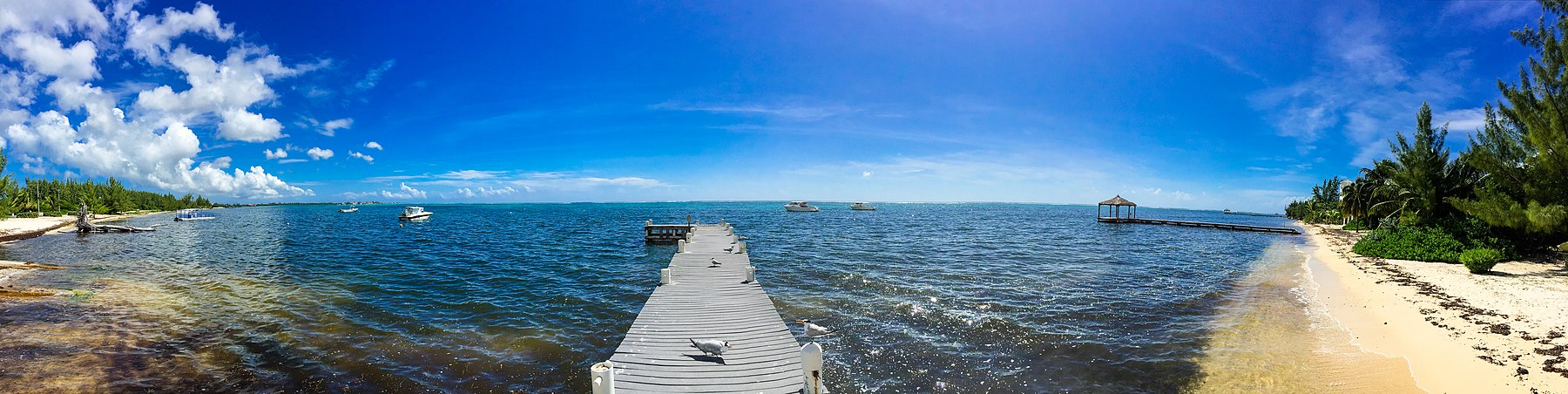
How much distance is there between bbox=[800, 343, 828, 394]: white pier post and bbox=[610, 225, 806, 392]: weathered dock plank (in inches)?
31.2

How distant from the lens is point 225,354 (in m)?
11.9

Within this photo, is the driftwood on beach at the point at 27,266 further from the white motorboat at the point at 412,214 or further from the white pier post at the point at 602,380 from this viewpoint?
the white motorboat at the point at 412,214

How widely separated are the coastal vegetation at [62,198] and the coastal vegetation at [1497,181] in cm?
10022

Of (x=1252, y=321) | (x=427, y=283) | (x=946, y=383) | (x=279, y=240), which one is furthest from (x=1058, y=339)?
(x=279, y=240)

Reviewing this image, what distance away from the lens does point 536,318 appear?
15.4 metres

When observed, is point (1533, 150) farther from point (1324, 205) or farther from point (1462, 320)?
point (1324, 205)

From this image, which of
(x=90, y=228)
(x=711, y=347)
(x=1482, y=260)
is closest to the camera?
(x=711, y=347)

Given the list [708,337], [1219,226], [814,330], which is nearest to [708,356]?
[708,337]

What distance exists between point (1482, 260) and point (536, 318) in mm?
32563

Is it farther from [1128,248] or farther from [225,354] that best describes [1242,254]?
[225,354]

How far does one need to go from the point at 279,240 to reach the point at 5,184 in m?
35.0

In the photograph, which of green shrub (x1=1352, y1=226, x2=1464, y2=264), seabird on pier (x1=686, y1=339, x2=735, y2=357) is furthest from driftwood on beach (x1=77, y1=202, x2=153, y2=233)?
green shrub (x1=1352, y1=226, x2=1464, y2=264)

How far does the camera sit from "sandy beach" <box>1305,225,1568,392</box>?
9.72m

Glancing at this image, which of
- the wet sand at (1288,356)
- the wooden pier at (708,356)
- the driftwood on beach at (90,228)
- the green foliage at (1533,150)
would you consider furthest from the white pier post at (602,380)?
the driftwood on beach at (90,228)
